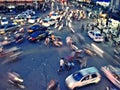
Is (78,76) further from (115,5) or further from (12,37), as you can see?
(115,5)

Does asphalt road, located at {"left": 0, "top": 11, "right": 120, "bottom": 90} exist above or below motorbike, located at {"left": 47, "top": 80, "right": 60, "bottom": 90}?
below

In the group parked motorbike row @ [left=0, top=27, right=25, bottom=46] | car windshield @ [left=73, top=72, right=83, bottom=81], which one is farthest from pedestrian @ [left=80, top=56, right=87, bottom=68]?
parked motorbike row @ [left=0, top=27, right=25, bottom=46]

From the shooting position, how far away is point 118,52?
37.8m

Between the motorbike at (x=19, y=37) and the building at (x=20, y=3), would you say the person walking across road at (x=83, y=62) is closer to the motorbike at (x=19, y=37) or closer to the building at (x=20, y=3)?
the motorbike at (x=19, y=37)

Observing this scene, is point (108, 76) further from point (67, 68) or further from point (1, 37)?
point (1, 37)

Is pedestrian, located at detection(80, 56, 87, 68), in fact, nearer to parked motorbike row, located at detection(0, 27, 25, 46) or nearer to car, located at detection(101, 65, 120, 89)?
car, located at detection(101, 65, 120, 89)

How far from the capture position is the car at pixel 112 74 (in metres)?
27.8

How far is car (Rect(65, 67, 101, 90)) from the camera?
26600 millimetres

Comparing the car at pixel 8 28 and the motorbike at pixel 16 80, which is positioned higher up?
the car at pixel 8 28

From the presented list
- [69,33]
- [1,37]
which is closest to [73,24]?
[69,33]

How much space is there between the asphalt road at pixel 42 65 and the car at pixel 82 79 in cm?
59

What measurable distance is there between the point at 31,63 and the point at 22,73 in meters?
3.12

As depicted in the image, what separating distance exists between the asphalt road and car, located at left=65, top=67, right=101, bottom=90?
1.92ft

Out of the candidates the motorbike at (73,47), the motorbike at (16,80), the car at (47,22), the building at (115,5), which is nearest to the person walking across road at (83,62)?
the motorbike at (73,47)
